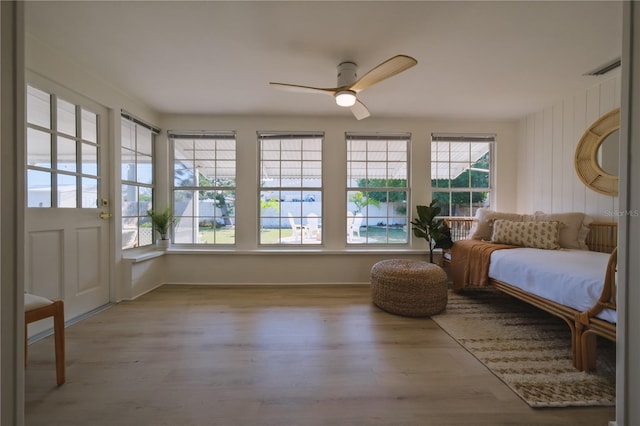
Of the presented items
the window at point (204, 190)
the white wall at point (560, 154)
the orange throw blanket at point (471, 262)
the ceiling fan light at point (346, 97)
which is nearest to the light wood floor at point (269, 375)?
the orange throw blanket at point (471, 262)

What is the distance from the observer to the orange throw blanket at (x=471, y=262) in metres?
2.58

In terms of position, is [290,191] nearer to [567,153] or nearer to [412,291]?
[412,291]

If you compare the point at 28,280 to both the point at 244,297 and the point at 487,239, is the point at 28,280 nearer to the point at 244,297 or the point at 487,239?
the point at 244,297

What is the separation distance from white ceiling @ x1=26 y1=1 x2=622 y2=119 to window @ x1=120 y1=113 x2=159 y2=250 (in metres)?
0.46

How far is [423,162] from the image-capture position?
3.57m

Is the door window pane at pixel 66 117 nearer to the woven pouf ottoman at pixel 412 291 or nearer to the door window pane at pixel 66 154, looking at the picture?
the door window pane at pixel 66 154

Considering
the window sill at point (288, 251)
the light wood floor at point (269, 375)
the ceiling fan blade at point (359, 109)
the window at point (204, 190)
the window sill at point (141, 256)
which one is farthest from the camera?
the window at point (204, 190)

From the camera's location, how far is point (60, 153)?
218 cm

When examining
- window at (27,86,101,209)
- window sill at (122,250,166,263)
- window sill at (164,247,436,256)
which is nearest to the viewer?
window at (27,86,101,209)

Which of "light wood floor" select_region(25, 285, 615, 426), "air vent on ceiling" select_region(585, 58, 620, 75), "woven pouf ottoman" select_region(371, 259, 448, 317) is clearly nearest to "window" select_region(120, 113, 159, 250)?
"light wood floor" select_region(25, 285, 615, 426)

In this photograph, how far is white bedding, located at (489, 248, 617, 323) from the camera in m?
1.55

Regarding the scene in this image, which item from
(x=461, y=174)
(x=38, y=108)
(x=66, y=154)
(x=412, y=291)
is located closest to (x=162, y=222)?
(x=66, y=154)

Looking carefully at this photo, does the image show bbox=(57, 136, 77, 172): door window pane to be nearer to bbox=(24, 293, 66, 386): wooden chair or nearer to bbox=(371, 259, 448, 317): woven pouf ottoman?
bbox=(24, 293, 66, 386): wooden chair

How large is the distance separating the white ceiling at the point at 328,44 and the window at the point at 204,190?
0.80 metres
